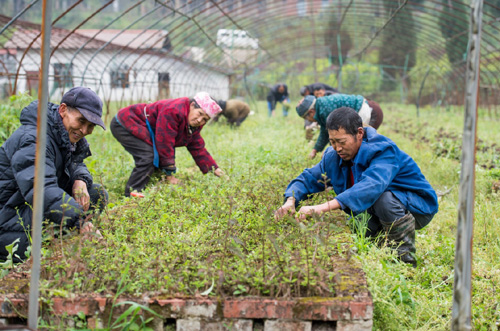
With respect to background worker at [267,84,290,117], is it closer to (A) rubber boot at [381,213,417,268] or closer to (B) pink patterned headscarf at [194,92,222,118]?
(B) pink patterned headscarf at [194,92,222,118]

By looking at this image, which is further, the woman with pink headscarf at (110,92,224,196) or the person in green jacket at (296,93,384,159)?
the person in green jacket at (296,93,384,159)

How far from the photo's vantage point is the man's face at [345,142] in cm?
344

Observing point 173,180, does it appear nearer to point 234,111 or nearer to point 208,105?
point 208,105

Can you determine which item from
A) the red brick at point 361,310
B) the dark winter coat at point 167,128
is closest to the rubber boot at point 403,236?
the red brick at point 361,310

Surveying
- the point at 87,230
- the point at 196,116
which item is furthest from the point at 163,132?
the point at 87,230

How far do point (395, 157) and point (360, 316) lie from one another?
156 cm

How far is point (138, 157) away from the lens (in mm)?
5383

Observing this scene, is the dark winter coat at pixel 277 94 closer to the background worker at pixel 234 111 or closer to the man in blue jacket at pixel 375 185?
the background worker at pixel 234 111

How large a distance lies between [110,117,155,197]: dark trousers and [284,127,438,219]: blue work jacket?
7.00 ft

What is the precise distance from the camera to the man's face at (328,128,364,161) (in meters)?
3.44

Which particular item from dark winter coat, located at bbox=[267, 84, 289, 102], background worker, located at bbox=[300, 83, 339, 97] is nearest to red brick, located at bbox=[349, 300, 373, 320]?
background worker, located at bbox=[300, 83, 339, 97]

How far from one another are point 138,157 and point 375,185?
294 cm

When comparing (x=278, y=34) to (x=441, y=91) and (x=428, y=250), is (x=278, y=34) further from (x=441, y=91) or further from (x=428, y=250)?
(x=428, y=250)

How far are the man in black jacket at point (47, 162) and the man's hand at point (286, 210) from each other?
3.84 feet
